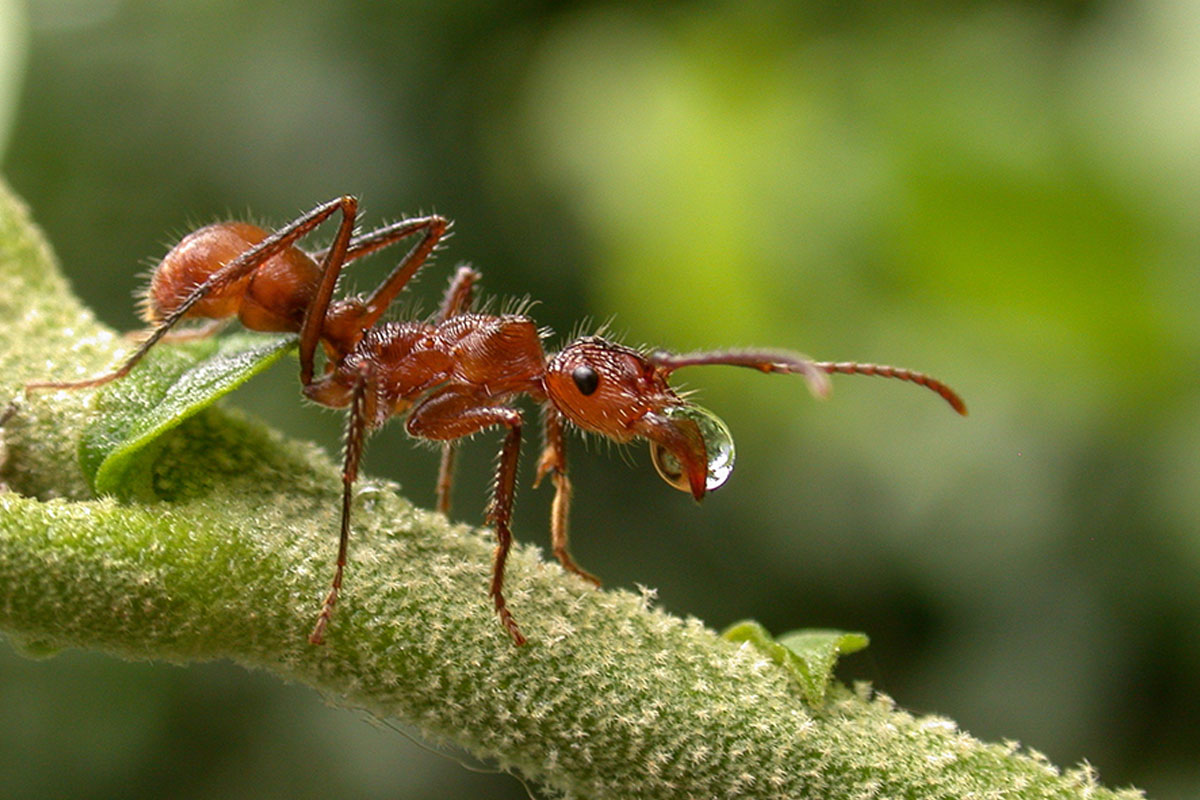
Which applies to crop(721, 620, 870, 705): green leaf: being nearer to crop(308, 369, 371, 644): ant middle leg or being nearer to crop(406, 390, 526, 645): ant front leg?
crop(406, 390, 526, 645): ant front leg

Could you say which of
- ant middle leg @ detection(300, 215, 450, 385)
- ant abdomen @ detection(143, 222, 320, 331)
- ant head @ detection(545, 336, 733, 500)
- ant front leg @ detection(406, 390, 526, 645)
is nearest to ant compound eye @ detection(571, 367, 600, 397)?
ant head @ detection(545, 336, 733, 500)

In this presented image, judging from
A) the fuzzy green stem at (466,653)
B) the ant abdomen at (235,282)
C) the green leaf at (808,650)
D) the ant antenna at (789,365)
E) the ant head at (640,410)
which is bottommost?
the fuzzy green stem at (466,653)

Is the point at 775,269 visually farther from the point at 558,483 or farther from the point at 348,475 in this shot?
the point at 348,475

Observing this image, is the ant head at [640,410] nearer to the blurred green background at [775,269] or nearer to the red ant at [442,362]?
the red ant at [442,362]

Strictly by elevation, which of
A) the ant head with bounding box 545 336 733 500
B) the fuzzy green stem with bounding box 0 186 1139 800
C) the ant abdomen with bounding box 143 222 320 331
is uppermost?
the ant head with bounding box 545 336 733 500

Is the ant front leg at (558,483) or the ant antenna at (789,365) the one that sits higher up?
the ant antenna at (789,365)

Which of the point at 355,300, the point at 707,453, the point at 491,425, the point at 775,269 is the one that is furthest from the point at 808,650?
the point at 775,269

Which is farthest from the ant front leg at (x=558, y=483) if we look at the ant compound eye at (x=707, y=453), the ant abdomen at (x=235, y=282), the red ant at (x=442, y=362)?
the ant abdomen at (x=235, y=282)

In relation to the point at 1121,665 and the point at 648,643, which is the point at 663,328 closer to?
the point at 1121,665
